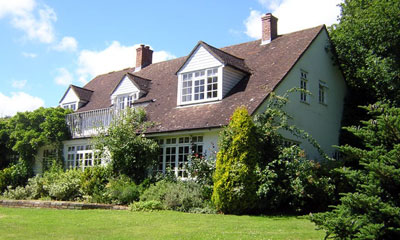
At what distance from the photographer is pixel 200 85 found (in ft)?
65.8

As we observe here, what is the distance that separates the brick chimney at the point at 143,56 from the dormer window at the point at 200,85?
9.69 metres

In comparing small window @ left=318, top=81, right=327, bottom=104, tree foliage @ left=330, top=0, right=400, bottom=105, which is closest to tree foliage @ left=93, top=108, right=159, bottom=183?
small window @ left=318, top=81, right=327, bottom=104

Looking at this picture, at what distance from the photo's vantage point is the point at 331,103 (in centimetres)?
2289

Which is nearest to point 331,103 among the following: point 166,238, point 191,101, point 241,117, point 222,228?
point 191,101

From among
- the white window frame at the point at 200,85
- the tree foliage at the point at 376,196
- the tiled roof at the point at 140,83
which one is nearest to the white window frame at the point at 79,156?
the tiled roof at the point at 140,83

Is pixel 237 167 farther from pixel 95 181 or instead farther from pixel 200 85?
pixel 95 181

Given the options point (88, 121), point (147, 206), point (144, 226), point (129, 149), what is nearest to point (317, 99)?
point (129, 149)

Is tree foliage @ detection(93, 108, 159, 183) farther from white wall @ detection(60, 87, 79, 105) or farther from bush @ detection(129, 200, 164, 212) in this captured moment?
white wall @ detection(60, 87, 79, 105)

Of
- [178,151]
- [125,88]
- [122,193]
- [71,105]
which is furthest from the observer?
[71,105]

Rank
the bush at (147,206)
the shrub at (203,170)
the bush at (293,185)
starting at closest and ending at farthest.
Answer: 1. the bush at (293,185)
2. the bush at (147,206)
3. the shrub at (203,170)

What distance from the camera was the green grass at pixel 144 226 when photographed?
369 inches

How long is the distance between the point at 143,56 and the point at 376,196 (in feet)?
81.8

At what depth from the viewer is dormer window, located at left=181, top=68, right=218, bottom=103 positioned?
19.7 metres

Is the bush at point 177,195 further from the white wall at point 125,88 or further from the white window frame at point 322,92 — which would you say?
the white window frame at point 322,92
